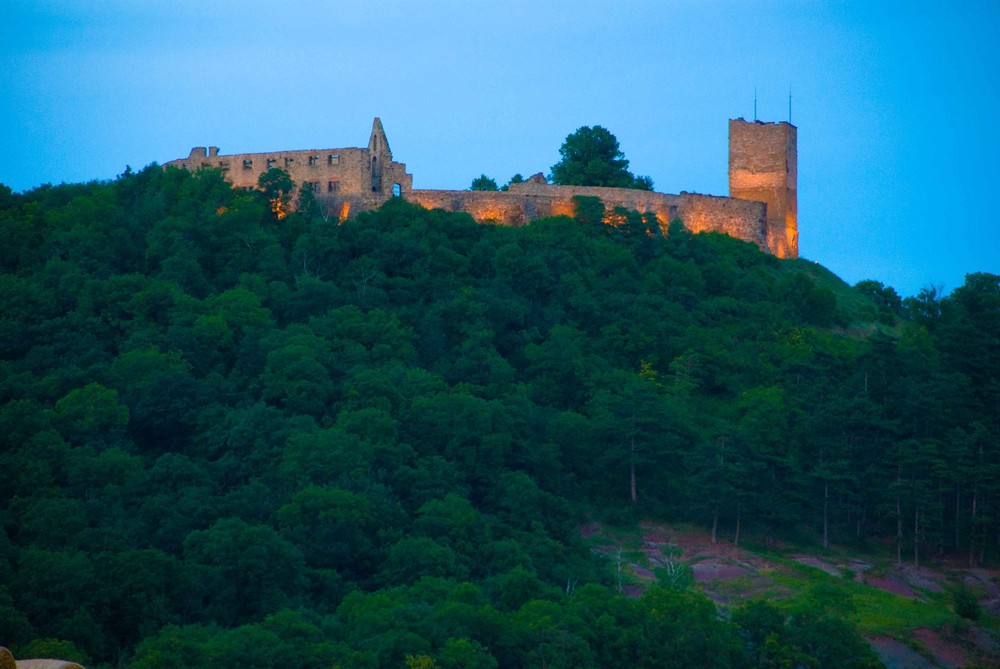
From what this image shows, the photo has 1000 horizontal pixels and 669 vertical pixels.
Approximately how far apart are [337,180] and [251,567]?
25274 millimetres

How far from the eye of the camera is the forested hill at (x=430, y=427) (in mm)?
46750

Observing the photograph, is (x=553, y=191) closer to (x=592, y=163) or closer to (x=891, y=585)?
(x=592, y=163)

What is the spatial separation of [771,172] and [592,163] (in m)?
7.59

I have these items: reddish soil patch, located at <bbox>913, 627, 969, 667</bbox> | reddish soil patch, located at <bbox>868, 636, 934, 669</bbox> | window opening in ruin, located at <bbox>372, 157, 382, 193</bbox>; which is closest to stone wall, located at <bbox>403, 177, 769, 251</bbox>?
window opening in ruin, located at <bbox>372, 157, 382, 193</bbox>

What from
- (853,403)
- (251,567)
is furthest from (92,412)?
(853,403)

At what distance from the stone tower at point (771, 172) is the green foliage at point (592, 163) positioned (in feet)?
14.4

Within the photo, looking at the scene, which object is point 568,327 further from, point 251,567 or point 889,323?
point 251,567

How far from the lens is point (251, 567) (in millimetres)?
48312

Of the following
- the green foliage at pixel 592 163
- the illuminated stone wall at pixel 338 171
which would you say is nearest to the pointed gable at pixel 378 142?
the illuminated stone wall at pixel 338 171

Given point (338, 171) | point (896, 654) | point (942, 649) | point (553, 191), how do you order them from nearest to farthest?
point (896, 654)
point (942, 649)
point (338, 171)
point (553, 191)

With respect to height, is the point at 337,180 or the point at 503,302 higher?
the point at 337,180

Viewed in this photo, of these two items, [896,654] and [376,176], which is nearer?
[896,654]

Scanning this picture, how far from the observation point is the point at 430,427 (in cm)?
5784

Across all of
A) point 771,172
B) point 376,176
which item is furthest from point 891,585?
point 771,172
